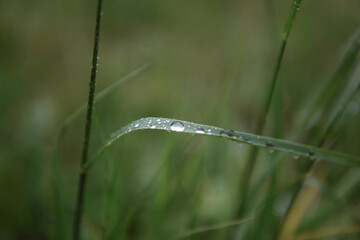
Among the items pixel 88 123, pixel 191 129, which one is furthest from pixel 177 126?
pixel 88 123

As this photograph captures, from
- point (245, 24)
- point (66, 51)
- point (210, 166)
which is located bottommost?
point (210, 166)

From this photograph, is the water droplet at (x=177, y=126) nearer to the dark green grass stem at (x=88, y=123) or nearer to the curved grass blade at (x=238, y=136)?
the curved grass blade at (x=238, y=136)

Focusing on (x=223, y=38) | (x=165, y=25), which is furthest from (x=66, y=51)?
(x=223, y=38)

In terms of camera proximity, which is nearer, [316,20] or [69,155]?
[69,155]

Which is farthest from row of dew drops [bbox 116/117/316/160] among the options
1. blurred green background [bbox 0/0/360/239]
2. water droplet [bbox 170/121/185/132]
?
blurred green background [bbox 0/0/360/239]

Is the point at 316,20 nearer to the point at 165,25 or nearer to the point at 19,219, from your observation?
the point at 165,25

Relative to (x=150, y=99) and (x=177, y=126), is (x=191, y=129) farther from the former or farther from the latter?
(x=150, y=99)

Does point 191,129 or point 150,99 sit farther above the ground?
point 191,129

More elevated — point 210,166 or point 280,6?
point 280,6

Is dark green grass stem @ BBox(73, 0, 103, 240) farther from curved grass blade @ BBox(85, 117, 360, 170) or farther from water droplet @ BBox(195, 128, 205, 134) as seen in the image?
water droplet @ BBox(195, 128, 205, 134)
